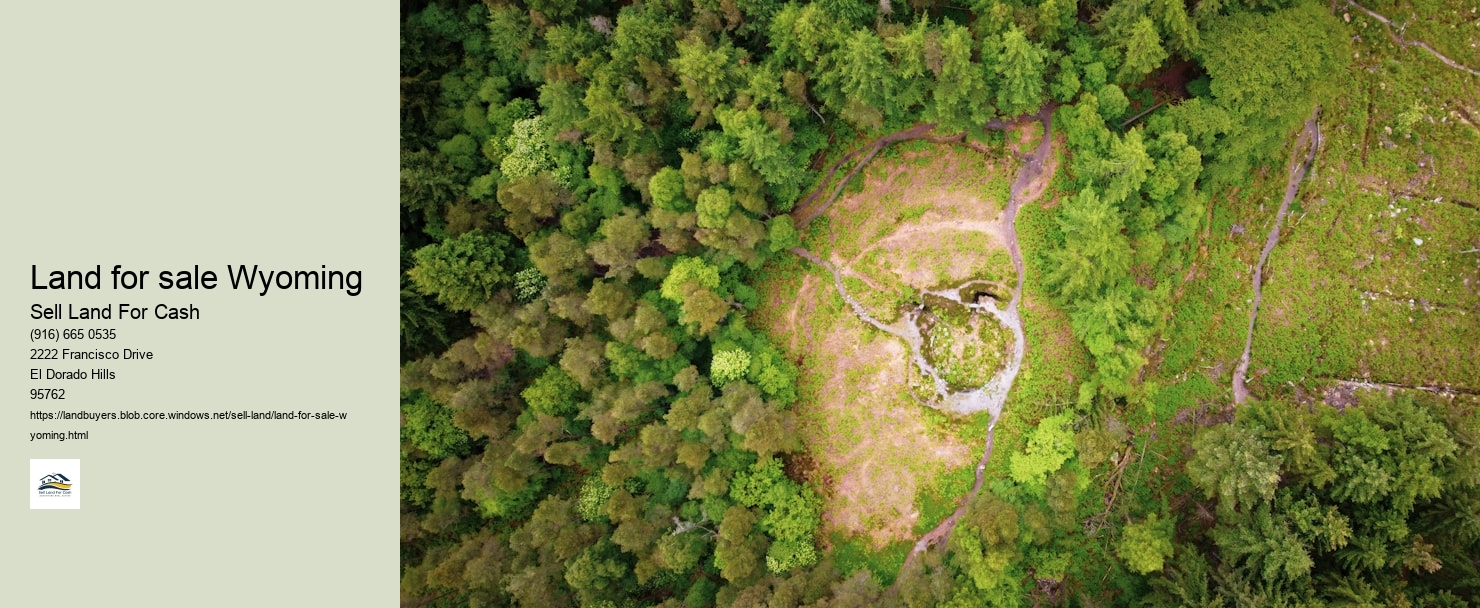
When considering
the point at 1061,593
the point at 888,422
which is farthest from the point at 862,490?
the point at 1061,593

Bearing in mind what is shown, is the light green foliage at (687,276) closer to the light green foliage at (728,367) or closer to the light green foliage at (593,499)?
the light green foliage at (728,367)

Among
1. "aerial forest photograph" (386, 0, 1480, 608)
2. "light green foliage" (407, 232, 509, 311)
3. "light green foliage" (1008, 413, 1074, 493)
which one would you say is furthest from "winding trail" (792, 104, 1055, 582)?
"light green foliage" (407, 232, 509, 311)

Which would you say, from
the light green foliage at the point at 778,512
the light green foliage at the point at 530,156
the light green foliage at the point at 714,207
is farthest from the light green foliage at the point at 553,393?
the light green foliage at the point at 714,207
